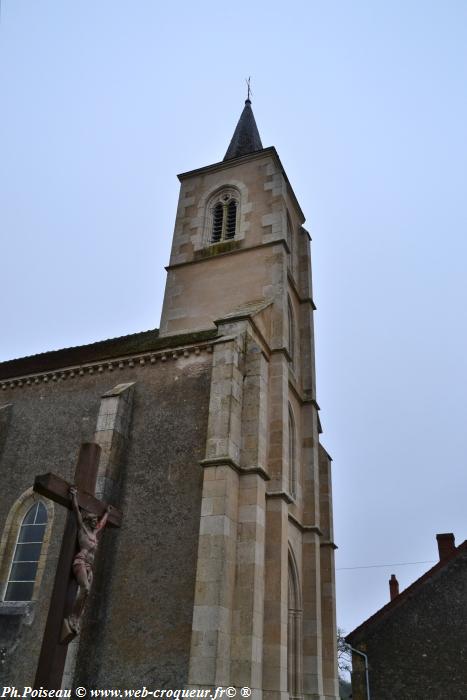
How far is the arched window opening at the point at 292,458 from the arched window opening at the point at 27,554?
6412 mm

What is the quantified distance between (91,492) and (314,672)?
32.2ft

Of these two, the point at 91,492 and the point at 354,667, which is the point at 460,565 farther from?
the point at 91,492

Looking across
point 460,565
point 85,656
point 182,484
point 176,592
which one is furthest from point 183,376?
point 460,565

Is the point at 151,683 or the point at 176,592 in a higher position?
the point at 176,592

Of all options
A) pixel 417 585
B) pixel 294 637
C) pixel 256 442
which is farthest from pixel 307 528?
pixel 417 585

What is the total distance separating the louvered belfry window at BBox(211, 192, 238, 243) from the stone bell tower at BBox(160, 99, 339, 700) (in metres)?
0.05

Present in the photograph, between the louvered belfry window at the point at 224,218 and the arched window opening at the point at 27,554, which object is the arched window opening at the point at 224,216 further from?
the arched window opening at the point at 27,554

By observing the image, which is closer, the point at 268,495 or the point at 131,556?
the point at 131,556

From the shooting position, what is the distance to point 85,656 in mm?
10289

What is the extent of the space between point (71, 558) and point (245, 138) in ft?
67.2

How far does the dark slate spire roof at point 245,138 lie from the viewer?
2202 cm

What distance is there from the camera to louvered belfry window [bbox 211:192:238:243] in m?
18.4

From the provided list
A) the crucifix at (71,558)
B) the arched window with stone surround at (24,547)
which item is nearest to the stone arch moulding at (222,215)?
the arched window with stone surround at (24,547)

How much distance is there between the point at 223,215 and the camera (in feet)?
62.2
